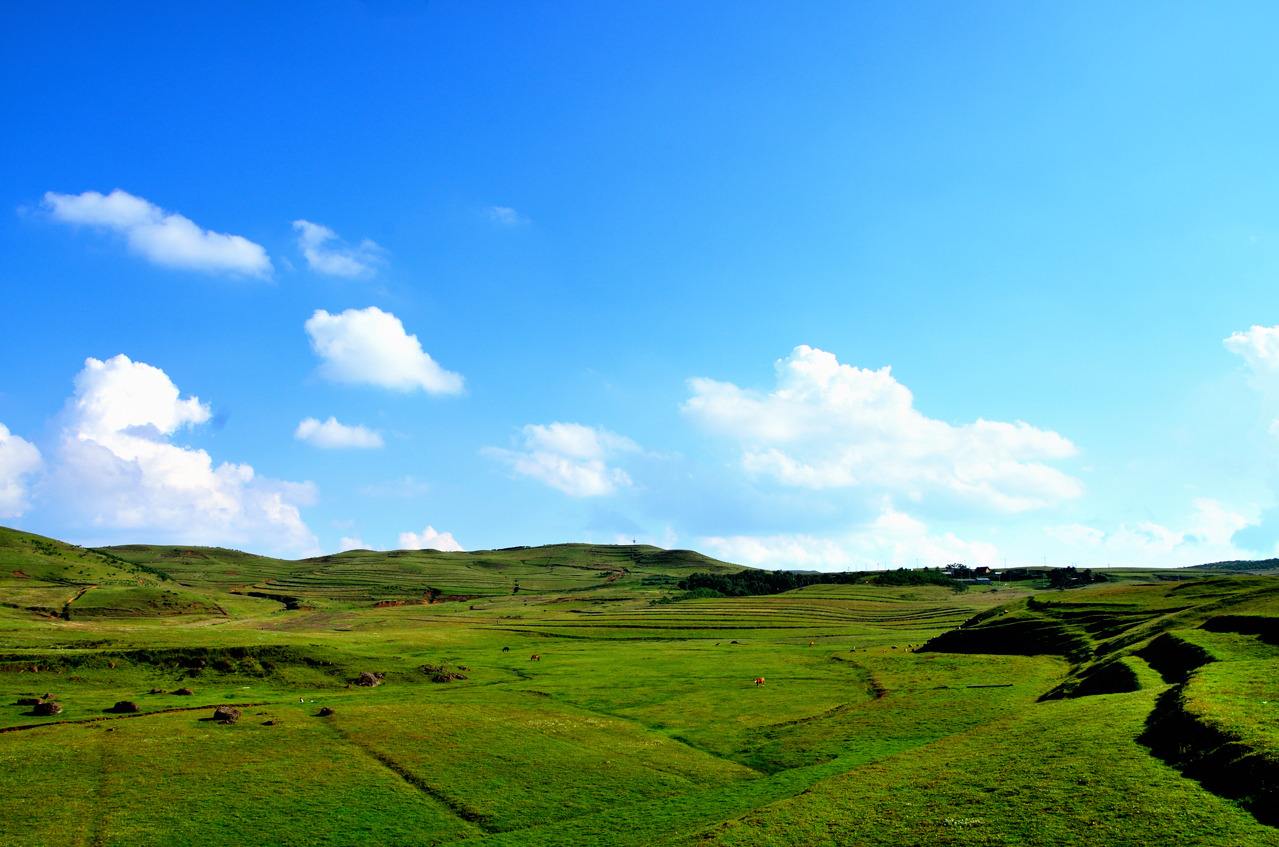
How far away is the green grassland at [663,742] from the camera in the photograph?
29781 millimetres

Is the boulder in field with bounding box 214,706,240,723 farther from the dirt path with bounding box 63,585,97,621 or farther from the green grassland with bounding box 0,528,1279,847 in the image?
the dirt path with bounding box 63,585,97,621

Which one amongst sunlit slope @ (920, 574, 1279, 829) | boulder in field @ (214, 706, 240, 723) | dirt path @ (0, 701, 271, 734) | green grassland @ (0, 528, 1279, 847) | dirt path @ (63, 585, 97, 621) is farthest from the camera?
dirt path @ (63, 585, 97, 621)

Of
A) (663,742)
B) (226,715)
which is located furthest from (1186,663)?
(226,715)

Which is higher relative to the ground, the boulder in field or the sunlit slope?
the sunlit slope

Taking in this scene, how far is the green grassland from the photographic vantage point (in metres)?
29.8

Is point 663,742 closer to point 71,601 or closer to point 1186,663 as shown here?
point 1186,663

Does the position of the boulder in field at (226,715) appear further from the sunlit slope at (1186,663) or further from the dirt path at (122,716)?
the sunlit slope at (1186,663)

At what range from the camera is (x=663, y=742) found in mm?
51594

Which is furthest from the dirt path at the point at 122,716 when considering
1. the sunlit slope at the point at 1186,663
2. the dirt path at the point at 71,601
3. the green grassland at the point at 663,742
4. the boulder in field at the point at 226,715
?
the dirt path at the point at 71,601

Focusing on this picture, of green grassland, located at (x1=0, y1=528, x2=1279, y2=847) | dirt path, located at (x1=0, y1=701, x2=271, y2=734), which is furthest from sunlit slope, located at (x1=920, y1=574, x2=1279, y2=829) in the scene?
dirt path, located at (x1=0, y1=701, x2=271, y2=734)

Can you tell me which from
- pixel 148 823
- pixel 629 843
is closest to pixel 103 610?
pixel 148 823

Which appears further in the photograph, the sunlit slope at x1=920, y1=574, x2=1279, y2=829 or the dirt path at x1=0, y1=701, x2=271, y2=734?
the dirt path at x1=0, y1=701, x2=271, y2=734

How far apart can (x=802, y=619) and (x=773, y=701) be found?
105111 millimetres

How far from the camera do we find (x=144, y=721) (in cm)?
5434
